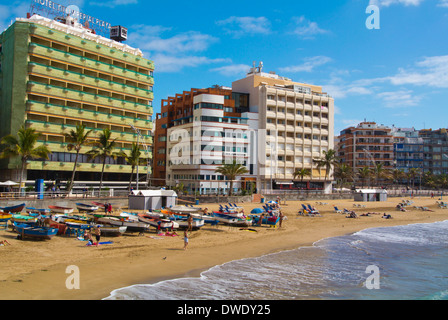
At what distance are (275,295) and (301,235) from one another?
57.0 feet

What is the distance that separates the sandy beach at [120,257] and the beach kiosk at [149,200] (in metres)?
10.2

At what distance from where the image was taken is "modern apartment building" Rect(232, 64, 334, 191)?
80000 mm

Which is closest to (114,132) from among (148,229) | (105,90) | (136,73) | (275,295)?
(105,90)

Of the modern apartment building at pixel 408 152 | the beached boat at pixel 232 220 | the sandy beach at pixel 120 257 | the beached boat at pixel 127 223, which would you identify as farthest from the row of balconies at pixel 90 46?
the modern apartment building at pixel 408 152

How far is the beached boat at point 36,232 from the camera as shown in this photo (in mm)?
23406

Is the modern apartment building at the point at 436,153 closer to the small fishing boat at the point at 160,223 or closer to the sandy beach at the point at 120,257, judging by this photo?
the sandy beach at the point at 120,257

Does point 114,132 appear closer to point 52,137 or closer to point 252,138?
point 52,137

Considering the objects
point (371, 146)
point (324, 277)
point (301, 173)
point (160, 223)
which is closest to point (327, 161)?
point (301, 173)

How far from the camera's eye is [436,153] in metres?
135

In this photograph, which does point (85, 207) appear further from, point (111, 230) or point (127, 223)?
point (111, 230)

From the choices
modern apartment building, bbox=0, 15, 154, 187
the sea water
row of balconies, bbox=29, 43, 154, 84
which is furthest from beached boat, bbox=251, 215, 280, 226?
row of balconies, bbox=29, 43, 154, 84

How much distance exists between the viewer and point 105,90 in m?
64.1

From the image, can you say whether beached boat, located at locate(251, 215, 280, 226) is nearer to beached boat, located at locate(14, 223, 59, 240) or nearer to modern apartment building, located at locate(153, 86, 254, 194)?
beached boat, located at locate(14, 223, 59, 240)

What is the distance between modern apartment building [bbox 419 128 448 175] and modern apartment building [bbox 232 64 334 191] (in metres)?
65.8
